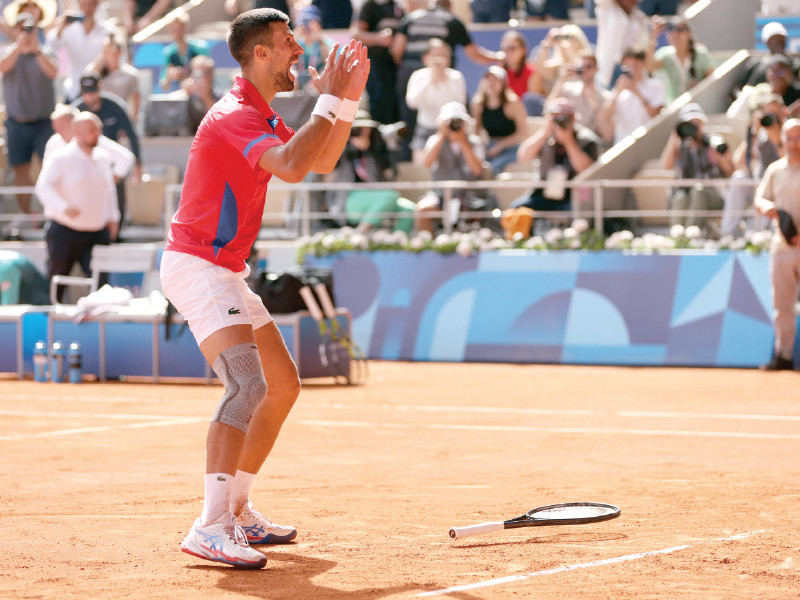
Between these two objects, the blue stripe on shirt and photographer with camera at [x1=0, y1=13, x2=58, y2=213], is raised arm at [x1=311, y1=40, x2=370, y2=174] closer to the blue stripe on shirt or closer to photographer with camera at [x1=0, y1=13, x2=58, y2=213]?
the blue stripe on shirt

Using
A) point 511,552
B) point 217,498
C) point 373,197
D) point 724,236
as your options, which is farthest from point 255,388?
point 373,197

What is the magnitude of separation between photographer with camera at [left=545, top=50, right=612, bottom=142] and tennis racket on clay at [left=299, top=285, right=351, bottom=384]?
5361mm

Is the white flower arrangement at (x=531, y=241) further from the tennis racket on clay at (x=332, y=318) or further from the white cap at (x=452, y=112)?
the tennis racket on clay at (x=332, y=318)

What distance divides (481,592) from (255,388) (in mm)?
1345

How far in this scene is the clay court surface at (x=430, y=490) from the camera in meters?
5.18

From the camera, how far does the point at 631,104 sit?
17906 mm

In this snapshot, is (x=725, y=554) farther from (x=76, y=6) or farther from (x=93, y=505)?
(x=76, y=6)

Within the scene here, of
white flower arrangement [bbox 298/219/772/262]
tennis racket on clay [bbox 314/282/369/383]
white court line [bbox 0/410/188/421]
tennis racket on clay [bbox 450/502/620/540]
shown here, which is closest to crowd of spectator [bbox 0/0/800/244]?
white flower arrangement [bbox 298/219/772/262]

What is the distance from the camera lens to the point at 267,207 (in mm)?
19219

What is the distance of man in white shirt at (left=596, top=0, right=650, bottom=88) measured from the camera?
19109 millimetres

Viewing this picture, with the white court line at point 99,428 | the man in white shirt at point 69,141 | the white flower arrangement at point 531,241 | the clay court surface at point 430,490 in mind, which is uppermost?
the man in white shirt at point 69,141

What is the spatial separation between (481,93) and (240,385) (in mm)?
12856

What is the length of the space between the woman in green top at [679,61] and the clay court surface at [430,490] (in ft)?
22.8

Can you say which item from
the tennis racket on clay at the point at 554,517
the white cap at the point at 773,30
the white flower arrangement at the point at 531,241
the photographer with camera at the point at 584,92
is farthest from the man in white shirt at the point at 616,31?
the tennis racket on clay at the point at 554,517
